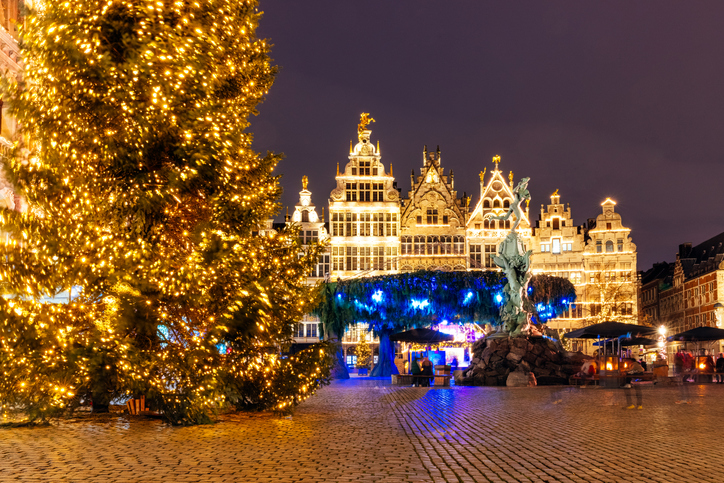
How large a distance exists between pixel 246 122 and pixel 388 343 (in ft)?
90.3

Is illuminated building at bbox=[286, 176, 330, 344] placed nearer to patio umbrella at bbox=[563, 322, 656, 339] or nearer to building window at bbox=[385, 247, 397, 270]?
building window at bbox=[385, 247, 397, 270]

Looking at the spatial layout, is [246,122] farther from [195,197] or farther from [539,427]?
[539,427]

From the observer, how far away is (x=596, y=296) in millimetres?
60281

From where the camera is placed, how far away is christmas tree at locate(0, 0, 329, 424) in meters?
11.2

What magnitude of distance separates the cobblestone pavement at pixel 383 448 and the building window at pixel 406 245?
42.5 m

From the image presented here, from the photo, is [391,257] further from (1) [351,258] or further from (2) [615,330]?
(2) [615,330]

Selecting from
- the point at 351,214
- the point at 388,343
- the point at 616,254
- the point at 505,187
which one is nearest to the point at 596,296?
the point at 616,254

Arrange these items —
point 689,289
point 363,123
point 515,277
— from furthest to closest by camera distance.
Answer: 1. point 689,289
2. point 363,123
3. point 515,277

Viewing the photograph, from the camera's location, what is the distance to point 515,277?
95.2 ft

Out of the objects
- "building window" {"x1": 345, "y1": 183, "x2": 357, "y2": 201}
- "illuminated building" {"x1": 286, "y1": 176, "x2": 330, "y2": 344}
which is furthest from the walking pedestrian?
"illuminated building" {"x1": 286, "y1": 176, "x2": 330, "y2": 344}

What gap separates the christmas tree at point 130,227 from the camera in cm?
1120

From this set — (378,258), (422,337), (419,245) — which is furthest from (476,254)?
(422,337)

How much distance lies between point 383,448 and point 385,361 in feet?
102

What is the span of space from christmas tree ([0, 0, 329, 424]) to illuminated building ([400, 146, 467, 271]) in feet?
144
